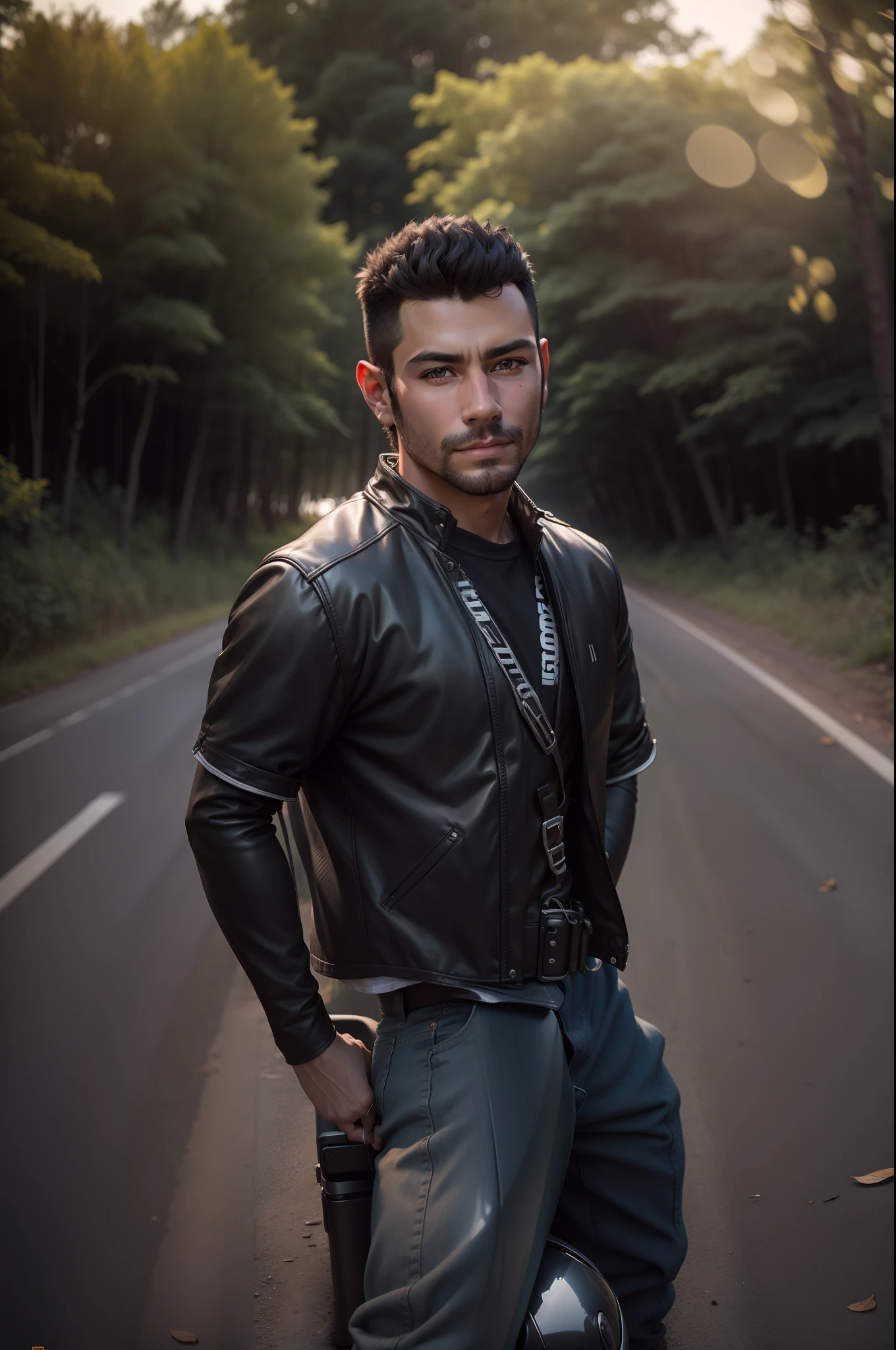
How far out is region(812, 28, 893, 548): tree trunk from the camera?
12867 mm

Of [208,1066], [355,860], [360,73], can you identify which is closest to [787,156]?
[360,73]

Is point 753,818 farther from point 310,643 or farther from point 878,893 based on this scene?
point 310,643

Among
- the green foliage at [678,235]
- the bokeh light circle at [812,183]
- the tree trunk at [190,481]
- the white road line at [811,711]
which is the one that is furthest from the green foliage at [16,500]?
the bokeh light circle at [812,183]

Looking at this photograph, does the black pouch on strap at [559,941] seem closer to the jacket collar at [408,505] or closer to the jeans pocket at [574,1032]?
the jeans pocket at [574,1032]

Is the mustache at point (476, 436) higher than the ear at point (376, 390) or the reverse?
the reverse

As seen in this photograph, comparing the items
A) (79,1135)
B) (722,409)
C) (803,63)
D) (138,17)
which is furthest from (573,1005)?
(722,409)

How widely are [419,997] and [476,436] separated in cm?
98

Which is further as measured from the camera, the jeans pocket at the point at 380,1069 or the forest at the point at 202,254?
the forest at the point at 202,254

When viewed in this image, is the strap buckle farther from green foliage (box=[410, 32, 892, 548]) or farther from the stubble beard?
green foliage (box=[410, 32, 892, 548])

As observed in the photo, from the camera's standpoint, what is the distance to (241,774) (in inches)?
70.5

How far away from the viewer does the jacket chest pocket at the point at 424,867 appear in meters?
1.86

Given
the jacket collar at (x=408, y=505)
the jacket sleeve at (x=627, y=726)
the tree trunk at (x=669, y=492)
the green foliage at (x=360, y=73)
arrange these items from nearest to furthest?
the jacket collar at (x=408, y=505) < the jacket sleeve at (x=627, y=726) < the green foliage at (x=360, y=73) < the tree trunk at (x=669, y=492)

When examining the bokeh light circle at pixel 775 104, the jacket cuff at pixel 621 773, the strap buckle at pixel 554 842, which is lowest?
the jacket cuff at pixel 621 773

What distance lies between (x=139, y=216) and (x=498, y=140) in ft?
61.5
